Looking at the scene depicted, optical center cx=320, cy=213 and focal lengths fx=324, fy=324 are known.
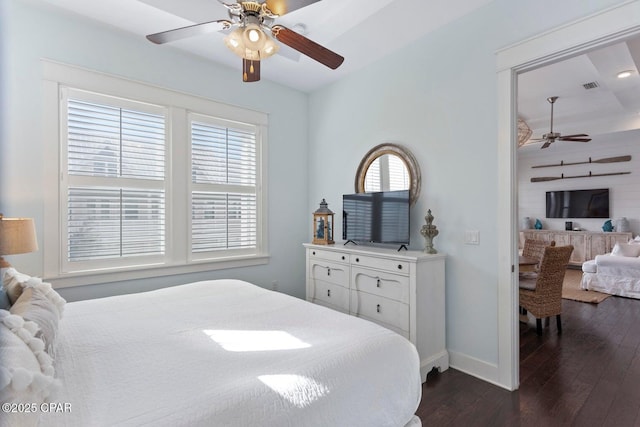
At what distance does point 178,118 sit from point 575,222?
805 centimetres

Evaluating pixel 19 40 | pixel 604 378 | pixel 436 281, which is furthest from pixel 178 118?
pixel 604 378

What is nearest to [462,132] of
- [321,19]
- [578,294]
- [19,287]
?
[321,19]

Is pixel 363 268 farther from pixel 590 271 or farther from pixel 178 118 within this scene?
pixel 590 271

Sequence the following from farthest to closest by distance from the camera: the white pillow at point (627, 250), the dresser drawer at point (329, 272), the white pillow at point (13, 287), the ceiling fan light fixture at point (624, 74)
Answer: the white pillow at point (627, 250)
the ceiling fan light fixture at point (624, 74)
the dresser drawer at point (329, 272)
the white pillow at point (13, 287)

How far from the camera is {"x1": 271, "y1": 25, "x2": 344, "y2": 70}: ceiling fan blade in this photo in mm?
1888

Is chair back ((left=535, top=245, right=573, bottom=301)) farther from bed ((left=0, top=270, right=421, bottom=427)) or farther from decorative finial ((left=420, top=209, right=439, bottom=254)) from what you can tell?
bed ((left=0, top=270, right=421, bottom=427))

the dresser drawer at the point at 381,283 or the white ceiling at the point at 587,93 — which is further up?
the white ceiling at the point at 587,93

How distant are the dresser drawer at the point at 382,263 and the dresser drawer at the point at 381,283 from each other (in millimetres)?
39

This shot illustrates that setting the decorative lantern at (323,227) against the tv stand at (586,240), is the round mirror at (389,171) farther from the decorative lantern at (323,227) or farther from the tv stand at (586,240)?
the tv stand at (586,240)

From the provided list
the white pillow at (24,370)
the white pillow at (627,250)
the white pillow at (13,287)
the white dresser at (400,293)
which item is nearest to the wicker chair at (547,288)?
the white dresser at (400,293)

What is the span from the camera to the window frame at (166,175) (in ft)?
8.07

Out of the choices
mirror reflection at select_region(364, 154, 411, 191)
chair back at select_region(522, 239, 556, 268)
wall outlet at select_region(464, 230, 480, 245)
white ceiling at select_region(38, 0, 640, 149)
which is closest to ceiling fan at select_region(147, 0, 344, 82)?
white ceiling at select_region(38, 0, 640, 149)

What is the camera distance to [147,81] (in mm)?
2895

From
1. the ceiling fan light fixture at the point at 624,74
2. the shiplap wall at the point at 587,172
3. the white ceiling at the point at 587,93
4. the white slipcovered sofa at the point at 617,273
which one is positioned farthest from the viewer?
the shiplap wall at the point at 587,172
